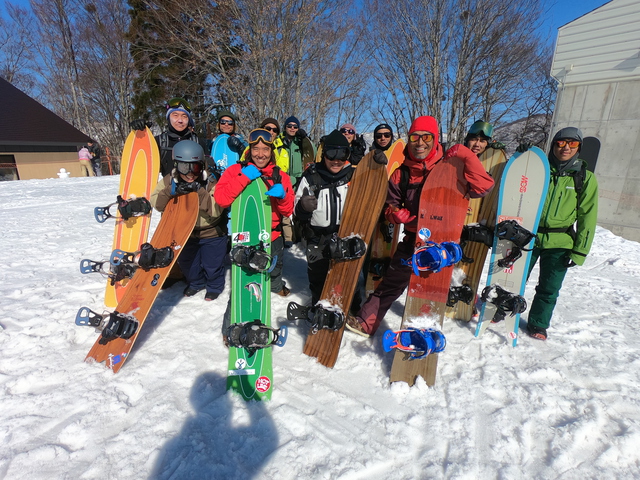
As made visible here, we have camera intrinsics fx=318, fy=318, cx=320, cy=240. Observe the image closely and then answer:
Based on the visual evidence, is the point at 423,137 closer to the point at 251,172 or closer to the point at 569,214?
the point at 251,172

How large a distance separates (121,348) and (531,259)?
3.45 m

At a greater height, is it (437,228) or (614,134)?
(614,134)

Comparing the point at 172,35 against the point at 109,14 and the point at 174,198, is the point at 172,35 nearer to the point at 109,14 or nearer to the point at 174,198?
the point at 174,198

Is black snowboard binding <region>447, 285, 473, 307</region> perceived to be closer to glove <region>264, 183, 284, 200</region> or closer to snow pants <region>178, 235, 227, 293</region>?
glove <region>264, 183, 284, 200</region>

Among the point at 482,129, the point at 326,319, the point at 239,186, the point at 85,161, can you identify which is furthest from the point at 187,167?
the point at 85,161

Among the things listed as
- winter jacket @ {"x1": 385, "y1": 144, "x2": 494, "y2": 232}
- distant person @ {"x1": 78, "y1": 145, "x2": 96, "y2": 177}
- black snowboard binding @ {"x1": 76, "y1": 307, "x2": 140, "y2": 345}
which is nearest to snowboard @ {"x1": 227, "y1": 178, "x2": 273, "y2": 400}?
black snowboard binding @ {"x1": 76, "y1": 307, "x2": 140, "y2": 345}

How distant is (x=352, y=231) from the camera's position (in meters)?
2.66

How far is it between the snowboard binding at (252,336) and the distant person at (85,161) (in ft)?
54.9

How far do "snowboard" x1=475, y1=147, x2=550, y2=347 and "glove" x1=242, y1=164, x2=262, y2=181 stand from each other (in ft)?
6.98

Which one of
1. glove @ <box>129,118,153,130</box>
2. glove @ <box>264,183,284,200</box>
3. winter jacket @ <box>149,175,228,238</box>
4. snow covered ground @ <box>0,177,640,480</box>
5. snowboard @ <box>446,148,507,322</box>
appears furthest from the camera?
glove @ <box>129,118,153,130</box>

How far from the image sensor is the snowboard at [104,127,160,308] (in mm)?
3154

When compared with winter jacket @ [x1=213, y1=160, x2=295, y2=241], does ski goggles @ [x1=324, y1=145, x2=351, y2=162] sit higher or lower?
higher

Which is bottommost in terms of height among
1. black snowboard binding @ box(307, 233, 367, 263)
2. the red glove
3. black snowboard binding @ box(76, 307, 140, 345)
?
black snowboard binding @ box(76, 307, 140, 345)

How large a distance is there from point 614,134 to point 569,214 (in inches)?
307
